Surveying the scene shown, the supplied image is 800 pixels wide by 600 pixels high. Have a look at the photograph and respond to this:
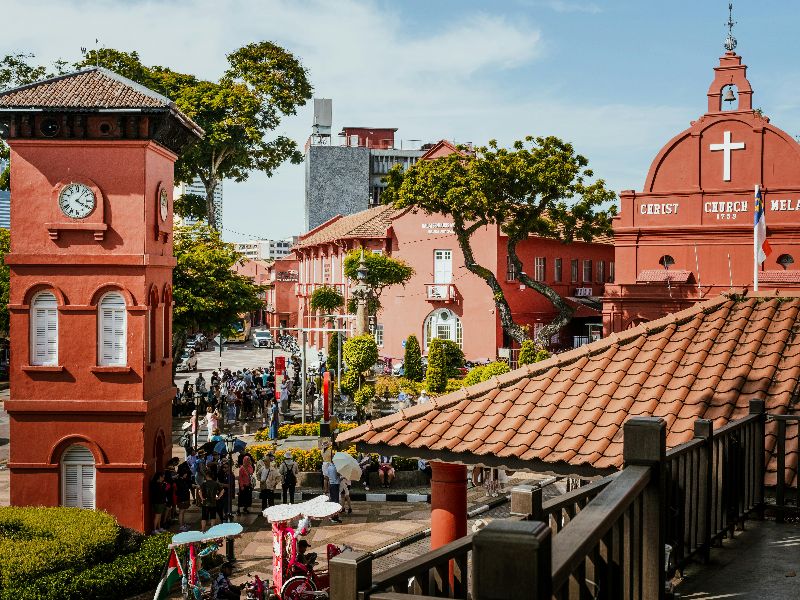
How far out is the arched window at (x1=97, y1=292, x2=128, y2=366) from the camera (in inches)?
703

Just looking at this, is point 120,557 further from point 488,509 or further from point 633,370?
point 633,370

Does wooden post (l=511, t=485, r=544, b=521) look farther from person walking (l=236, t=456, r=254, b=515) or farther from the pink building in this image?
the pink building

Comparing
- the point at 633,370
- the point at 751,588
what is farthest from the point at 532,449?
the point at 751,588

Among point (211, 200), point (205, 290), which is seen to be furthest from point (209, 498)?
point (211, 200)

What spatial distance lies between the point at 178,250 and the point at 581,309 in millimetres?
24756

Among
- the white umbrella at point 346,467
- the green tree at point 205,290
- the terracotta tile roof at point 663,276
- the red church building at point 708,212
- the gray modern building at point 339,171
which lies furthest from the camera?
the gray modern building at point 339,171

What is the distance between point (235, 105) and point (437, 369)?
47.0 feet

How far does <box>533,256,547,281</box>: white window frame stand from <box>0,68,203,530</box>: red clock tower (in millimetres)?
29907

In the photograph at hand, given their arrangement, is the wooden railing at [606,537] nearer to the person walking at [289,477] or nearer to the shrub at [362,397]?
the person walking at [289,477]

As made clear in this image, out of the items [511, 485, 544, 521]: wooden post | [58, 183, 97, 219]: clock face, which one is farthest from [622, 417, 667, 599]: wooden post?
[58, 183, 97, 219]: clock face

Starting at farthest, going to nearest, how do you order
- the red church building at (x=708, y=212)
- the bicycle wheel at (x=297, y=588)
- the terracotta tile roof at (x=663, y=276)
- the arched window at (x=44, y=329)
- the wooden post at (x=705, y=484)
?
the terracotta tile roof at (x=663, y=276)
the red church building at (x=708, y=212)
the arched window at (x=44, y=329)
the bicycle wheel at (x=297, y=588)
the wooden post at (x=705, y=484)

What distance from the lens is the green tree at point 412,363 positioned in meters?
36.9

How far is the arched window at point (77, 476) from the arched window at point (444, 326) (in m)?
26.6

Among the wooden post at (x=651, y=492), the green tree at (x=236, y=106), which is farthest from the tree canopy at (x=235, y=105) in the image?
the wooden post at (x=651, y=492)
